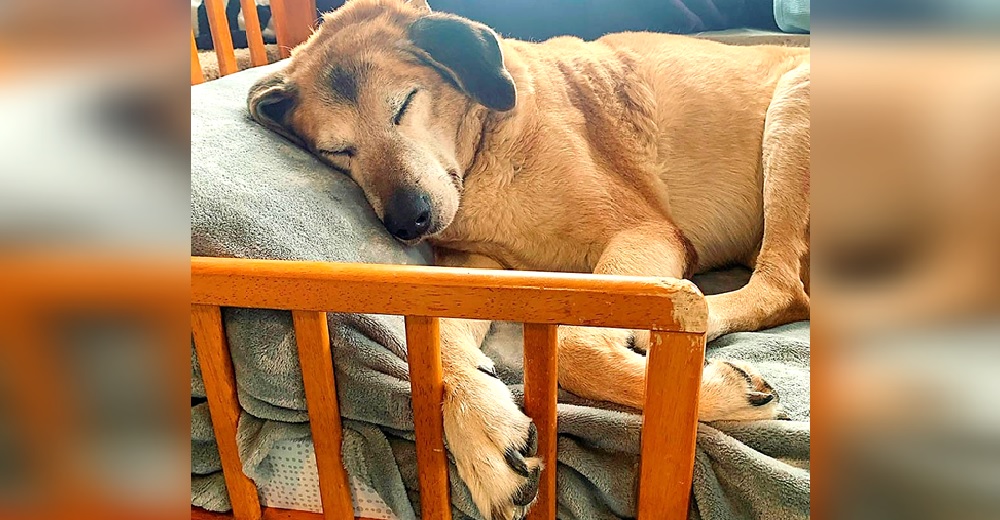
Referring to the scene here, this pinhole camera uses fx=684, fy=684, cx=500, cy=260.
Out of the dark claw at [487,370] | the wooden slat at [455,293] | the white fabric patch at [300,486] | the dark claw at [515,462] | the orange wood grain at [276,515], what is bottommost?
the orange wood grain at [276,515]

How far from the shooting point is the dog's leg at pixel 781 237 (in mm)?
1345

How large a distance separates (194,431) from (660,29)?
1998 mm

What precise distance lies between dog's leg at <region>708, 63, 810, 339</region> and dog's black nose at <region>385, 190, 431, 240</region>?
58 cm

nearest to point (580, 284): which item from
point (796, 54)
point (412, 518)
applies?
point (412, 518)

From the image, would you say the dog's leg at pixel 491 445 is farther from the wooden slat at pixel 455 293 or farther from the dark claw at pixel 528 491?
the wooden slat at pixel 455 293

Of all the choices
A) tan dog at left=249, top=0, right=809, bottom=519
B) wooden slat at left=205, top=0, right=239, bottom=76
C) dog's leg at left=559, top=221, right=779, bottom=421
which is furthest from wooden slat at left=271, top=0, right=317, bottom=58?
dog's leg at left=559, top=221, right=779, bottom=421

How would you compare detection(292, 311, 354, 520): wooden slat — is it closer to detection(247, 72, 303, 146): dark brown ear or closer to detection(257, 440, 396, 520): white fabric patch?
detection(257, 440, 396, 520): white fabric patch

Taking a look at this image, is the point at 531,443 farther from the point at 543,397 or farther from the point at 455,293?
the point at 455,293

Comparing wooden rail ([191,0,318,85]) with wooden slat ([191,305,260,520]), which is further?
wooden rail ([191,0,318,85])

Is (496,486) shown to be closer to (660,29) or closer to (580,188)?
(580,188)

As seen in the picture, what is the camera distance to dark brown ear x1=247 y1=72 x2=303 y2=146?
1413mm

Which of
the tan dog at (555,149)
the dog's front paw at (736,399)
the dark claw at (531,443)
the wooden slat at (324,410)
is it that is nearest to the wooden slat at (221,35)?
the tan dog at (555,149)
